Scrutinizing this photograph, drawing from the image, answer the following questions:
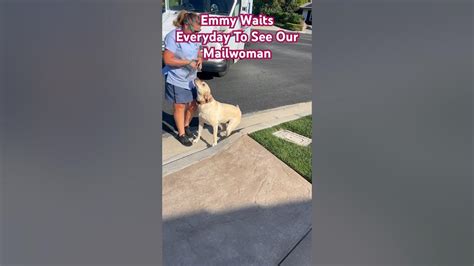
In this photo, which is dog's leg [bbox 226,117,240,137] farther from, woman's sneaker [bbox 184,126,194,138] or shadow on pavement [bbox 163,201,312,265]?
shadow on pavement [bbox 163,201,312,265]

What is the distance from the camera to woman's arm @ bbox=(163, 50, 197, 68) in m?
2.72

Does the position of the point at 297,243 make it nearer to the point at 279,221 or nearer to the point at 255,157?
the point at 279,221

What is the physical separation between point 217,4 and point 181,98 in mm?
2986

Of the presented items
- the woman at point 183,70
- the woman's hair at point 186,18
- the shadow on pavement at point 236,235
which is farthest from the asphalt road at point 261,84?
the shadow on pavement at point 236,235

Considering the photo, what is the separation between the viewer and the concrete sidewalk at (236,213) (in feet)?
6.35

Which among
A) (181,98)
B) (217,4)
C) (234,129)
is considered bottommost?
(234,129)

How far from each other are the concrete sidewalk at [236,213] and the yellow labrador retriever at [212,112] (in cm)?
42

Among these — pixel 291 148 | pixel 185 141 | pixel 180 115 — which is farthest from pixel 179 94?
pixel 291 148

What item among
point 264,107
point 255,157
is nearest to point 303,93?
point 264,107

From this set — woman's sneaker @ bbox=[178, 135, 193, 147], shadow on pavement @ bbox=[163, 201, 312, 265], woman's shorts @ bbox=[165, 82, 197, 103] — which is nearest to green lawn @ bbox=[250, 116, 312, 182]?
shadow on pavement @ bbox=[163, 201, 312, 265]

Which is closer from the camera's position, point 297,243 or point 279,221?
point 297,243

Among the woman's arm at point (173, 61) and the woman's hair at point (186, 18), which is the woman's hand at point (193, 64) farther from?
the woman's hair at point (186, 18)

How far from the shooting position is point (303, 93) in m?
5.76

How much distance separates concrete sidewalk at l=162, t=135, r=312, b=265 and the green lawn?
9cm
